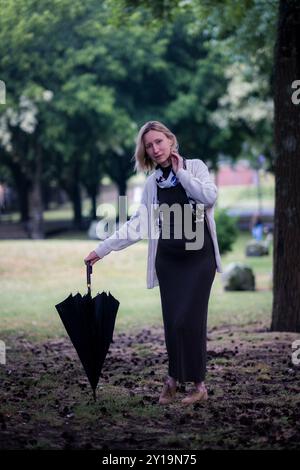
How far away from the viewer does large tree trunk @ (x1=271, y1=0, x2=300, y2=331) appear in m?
9.92

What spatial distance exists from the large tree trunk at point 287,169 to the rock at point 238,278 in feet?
24.3

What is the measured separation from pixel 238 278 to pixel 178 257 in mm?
11488

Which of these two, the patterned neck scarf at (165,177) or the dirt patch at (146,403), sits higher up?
the patterned neck scarf at (165,177)

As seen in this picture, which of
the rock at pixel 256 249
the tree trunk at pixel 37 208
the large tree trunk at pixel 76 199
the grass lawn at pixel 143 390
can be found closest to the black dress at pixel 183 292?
the grass lawn at pixel 143 390

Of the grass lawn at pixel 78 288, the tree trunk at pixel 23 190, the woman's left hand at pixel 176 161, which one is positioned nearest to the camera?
the woman's left hand at pixel 176 161

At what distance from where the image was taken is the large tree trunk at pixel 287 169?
9.92m

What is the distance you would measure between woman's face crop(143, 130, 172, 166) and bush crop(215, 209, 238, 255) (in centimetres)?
1953

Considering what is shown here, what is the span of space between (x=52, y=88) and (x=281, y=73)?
26.8m

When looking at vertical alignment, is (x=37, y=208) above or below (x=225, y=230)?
above

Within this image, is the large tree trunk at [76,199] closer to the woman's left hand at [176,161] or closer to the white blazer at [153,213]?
the white blazer at [153,213]

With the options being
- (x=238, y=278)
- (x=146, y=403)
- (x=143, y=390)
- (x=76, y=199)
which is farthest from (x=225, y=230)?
(x=76, y=199)

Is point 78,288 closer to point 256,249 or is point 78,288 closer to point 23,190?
point 256,249

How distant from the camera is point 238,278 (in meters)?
17.7
